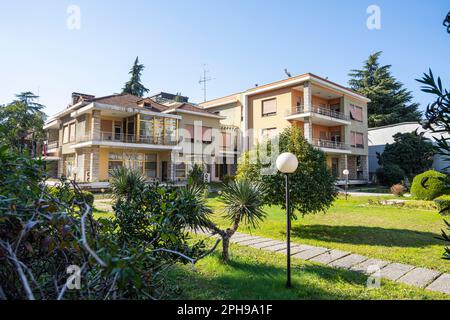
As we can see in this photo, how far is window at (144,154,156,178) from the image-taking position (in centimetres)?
2633

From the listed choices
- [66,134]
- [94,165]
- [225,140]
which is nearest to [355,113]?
[225,140]

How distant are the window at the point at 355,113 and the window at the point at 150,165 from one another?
2209 centimetres

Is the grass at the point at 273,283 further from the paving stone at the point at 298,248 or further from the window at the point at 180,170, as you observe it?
the window at the point at 180,170

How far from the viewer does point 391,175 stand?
2589 centimetres

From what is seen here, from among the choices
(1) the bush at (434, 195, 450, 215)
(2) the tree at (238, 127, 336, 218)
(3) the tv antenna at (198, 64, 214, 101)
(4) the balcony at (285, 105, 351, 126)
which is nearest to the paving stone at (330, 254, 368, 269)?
(1) the bush at (434, 195, 450, 215)

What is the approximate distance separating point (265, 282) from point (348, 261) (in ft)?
7.39

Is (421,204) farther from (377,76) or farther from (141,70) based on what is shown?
(141,70)

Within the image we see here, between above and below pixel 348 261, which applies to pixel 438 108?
above

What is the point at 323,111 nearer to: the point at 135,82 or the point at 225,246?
the point at 225,246

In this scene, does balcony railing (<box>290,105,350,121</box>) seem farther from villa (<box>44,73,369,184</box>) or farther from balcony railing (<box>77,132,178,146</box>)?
balcony railing (<box>77,132,178,146</box>)

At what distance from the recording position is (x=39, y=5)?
4762 millimetres

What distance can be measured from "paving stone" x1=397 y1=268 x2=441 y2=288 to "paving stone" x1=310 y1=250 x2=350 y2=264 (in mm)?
1261

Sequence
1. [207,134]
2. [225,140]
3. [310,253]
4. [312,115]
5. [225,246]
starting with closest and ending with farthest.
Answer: [225,246] < [310,253] < [312,115] < [207,134] < [225,140]

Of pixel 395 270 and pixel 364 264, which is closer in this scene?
pixel 395 270
